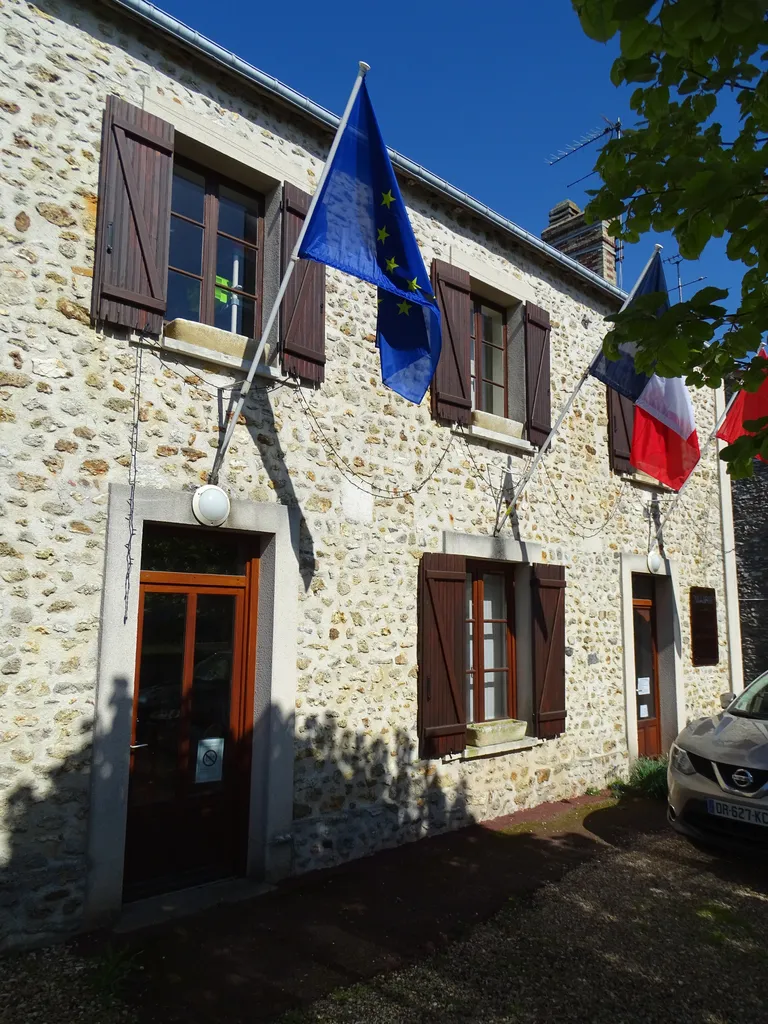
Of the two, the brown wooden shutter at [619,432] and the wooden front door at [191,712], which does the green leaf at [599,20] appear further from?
the brown wooden shutter at [619,432]

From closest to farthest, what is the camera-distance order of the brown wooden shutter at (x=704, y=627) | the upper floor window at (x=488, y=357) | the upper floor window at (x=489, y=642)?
1. the upper floor window at (x=489, y=642)
2. the upper floor window at (x=488, y=357)
3. the brown wooden shutter at (x=704, y=627)

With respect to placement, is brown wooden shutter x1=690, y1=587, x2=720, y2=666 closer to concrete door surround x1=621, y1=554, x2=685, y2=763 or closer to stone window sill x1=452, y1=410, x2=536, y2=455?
concrete door surround x1=621, y1=554, x2=685, y2=763

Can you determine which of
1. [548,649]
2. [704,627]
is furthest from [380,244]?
[704,627]

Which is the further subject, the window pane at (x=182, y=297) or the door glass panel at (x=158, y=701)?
the window pane at (x=182, y=297)

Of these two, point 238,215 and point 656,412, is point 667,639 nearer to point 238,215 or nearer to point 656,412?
point 656,412

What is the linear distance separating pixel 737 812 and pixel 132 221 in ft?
17.7

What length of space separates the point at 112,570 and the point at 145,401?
3.42ft

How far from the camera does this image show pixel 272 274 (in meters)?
5.37

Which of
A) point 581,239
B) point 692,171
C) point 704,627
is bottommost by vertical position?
point 704,627

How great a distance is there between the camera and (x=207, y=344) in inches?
191

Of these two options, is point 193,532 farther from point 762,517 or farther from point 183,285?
point 762,517

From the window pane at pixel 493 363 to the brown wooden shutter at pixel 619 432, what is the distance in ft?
5.19

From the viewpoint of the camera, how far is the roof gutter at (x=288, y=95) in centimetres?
472

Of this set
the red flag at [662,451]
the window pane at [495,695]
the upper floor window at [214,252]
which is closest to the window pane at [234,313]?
the upper floor window at [214,252]
